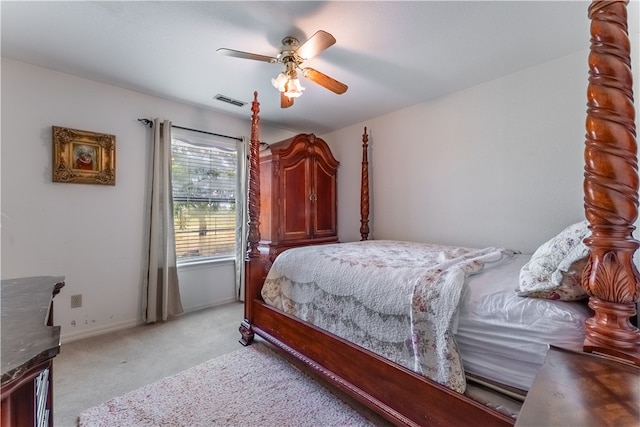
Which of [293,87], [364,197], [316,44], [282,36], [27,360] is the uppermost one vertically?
[282,36]

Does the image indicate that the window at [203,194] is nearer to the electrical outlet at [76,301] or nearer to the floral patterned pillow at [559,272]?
the electrical outlet at [76,301]

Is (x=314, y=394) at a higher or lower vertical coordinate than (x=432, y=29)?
lower

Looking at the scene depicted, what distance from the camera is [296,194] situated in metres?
3.35

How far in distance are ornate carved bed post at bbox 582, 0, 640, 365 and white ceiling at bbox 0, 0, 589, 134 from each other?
1.06 meters

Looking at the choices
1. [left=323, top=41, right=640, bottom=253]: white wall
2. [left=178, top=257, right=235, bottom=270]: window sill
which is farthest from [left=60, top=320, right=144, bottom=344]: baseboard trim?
[left=323, top=41, right=640, bottom=253]: white wall

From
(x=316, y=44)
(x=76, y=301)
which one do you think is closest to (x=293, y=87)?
(x=316, y=44)

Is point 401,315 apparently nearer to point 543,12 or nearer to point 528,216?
point 528,216

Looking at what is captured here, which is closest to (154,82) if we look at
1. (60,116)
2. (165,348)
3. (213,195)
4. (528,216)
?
(60,116)

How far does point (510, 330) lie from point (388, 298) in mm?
534

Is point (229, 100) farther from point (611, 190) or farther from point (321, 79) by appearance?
point (611, 190)

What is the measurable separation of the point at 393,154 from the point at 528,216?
153 centimetres

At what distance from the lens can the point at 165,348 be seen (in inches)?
91.7

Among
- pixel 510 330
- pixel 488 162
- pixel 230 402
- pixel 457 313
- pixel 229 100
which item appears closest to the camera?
pixel 510 330

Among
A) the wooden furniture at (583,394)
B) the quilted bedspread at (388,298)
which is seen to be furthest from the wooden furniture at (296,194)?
the wooden furniture at (583,394)
